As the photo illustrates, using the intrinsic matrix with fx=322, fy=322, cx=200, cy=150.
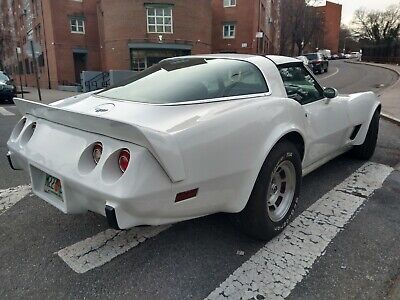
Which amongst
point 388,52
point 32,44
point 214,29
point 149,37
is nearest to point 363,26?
point 388,52

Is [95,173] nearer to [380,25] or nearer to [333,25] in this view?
[380,25]

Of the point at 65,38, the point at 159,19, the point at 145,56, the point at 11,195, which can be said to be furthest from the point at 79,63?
the point at 11,195

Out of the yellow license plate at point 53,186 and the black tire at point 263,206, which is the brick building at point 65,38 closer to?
the yellow license plate at point 53,186

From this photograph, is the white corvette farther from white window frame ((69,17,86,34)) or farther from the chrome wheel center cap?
white window frame ((69,17,86,34))

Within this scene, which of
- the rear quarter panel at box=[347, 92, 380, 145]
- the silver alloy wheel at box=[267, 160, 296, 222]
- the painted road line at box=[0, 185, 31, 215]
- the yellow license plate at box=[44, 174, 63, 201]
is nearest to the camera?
the yellow license plate at box=[44, 174, 63, 201]

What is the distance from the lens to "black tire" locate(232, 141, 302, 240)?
8.22 feet

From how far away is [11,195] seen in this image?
12.3 feet

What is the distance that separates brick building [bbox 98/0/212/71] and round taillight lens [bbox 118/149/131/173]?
2656 centimetres

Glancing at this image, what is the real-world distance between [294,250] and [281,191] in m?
0.54

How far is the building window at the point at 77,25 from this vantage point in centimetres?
2938

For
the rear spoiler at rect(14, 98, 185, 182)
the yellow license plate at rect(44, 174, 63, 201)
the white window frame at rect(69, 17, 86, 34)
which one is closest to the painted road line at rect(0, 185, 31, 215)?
the yellow license plate at rect(44, 174, 63, 201)

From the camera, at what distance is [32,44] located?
1417 centimetres

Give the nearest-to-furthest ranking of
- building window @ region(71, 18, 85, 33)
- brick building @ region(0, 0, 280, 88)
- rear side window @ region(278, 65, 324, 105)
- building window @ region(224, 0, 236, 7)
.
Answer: rear side window @ region(278, 65, 324, 105)
brick building @ region(0, 0, 280, 88)
building window @ region(71, 18, 85, 33)
building window @ region(224, 0, 236, 7)

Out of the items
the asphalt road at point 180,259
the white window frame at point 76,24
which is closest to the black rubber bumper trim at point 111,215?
the asphalt road at point 180,259
